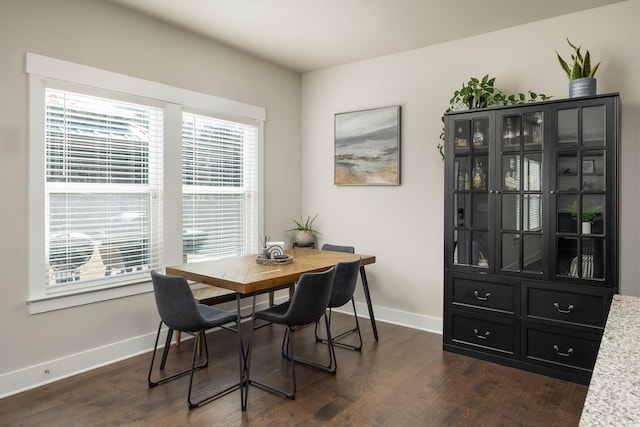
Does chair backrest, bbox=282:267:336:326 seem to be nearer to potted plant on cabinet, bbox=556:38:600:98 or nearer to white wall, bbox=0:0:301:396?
white wall, bbox=0:0:301:396

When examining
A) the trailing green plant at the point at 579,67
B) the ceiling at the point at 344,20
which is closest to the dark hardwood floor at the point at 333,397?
the trailing green plant at the point at 579,67

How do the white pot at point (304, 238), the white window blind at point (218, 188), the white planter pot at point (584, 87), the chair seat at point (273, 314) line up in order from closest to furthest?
the chair seat at point (273, 314) < the white planter pot at point (584, 87) < the white window blind at point (218, 188) < the white pot at point (304, 238)

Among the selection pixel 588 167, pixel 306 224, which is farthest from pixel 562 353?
pixel 306 224

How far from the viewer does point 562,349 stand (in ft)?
10.2

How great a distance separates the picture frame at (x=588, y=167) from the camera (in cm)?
304

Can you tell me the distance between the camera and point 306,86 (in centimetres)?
522

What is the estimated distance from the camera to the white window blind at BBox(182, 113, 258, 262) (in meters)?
4.03

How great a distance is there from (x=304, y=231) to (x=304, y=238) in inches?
4.3

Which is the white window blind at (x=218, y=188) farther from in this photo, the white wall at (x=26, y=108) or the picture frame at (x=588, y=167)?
the picture frame at (x=588, y=167)

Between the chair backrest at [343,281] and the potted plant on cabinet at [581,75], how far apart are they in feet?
6.84

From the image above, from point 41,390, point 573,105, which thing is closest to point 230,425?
point 41,390

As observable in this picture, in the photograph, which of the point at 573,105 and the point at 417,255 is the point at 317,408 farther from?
the point at 573,105

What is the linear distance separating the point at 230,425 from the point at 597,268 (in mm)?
2677

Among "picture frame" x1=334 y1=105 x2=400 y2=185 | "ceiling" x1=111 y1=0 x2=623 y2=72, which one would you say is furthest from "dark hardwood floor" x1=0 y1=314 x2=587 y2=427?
"ceiling" x1=111 y1=0 x2=623 y2=72
